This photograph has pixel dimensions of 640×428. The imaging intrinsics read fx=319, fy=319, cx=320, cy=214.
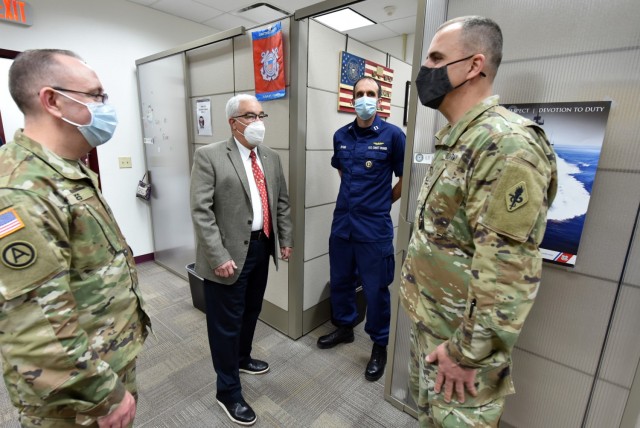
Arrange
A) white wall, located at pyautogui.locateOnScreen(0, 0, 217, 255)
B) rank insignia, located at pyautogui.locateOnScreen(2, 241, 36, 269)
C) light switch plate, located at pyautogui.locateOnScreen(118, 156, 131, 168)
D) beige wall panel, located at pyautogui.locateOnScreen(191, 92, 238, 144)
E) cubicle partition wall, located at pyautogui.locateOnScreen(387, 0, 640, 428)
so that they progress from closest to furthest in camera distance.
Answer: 1. rank insignia, located at pyautogui.locateOnScreen(2, 241, 36, 269)
2. cubicle partition wall, located at pyautogui.locateOnScreen(387, 0, 640, 428)
3. beige wall panel, located at pyautogui.locateOnScreen(191, 92, 238, 144)
4. white wall, located at pyautogui.locateOnScreen(0, 0, 217, 255)
5. light switch plate, located at pyautogui.locateOnScreen(118, 156, 131, 168)

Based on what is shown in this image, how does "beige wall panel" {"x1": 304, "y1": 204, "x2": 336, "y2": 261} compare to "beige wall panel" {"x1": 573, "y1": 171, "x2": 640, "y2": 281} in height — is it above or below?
below

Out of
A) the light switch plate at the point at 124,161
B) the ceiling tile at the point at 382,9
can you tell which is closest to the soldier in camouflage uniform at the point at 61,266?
the light switch plate at the point at 124,161

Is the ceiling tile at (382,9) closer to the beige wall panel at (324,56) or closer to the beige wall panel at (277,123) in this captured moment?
the beige wall panel at (324,56)

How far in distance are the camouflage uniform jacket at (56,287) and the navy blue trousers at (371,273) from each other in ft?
4.42

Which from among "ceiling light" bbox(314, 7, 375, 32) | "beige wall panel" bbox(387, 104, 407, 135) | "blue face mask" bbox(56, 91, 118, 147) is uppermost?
"ceiling light" bbox(314, 7, 375, 32)

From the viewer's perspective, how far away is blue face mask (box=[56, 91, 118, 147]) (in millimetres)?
921

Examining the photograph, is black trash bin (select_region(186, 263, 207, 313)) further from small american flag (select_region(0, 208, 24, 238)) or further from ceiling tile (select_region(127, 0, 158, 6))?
ceiling tile (select_region(127, 0, 158, 6))

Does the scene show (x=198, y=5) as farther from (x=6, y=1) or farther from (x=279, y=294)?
(x=279, y=294)

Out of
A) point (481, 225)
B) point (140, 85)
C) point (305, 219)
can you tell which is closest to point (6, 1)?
point (140, 85)

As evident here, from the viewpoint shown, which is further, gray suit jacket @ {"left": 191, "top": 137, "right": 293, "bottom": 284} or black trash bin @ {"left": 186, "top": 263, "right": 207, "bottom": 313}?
black trash bin @ {"left": 186, "top": 263, "right": 207, "bottom": 313}

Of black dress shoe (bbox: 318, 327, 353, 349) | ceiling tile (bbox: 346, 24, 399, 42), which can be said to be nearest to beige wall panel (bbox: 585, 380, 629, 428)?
black dress shoe (bbox: 318, 327, 353, 349)

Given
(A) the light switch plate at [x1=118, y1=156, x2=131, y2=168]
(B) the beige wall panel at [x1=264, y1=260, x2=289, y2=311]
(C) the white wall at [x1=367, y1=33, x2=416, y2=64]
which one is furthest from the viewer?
(C) the white wall at [x1=367, y1=33, x2=416, y2=64]

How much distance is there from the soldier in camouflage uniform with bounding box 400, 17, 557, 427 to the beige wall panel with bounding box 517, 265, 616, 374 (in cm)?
44

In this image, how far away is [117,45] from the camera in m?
3.17
